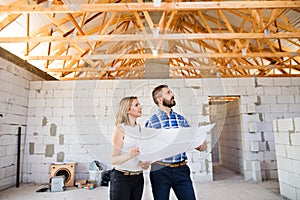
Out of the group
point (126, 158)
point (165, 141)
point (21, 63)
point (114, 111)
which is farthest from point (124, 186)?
point (21, 63)

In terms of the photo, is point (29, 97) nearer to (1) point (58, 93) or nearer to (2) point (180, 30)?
(1) point (58, 93)

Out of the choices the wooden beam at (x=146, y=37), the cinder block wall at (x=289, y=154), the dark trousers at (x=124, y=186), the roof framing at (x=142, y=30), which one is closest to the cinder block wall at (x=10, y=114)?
the roof framing at (x=142, y=30)

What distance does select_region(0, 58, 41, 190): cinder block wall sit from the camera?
4066mm

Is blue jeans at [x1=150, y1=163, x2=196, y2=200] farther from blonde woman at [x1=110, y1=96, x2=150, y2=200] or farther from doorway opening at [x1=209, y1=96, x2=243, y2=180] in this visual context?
doorway opening at [x1=209, y1=96, x2=243, y2=180]

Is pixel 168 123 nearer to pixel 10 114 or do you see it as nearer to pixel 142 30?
pixel 10 114

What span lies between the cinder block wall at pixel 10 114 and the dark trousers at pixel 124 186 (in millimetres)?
3562

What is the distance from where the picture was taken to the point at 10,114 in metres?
4.30

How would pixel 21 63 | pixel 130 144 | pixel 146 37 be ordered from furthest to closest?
pixel 21 63 → pixel 146 37 → pixel 130 144

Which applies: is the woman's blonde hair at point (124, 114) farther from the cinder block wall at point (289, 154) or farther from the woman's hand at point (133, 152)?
the cinder block wall at point (289, 154)

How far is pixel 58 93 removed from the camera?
5.00 m

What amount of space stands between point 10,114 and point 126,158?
393 cm

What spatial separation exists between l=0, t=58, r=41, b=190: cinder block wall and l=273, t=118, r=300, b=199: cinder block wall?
16.0 feet

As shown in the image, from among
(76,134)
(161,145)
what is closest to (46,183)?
(76,134)

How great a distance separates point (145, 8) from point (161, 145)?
8.02 ft
